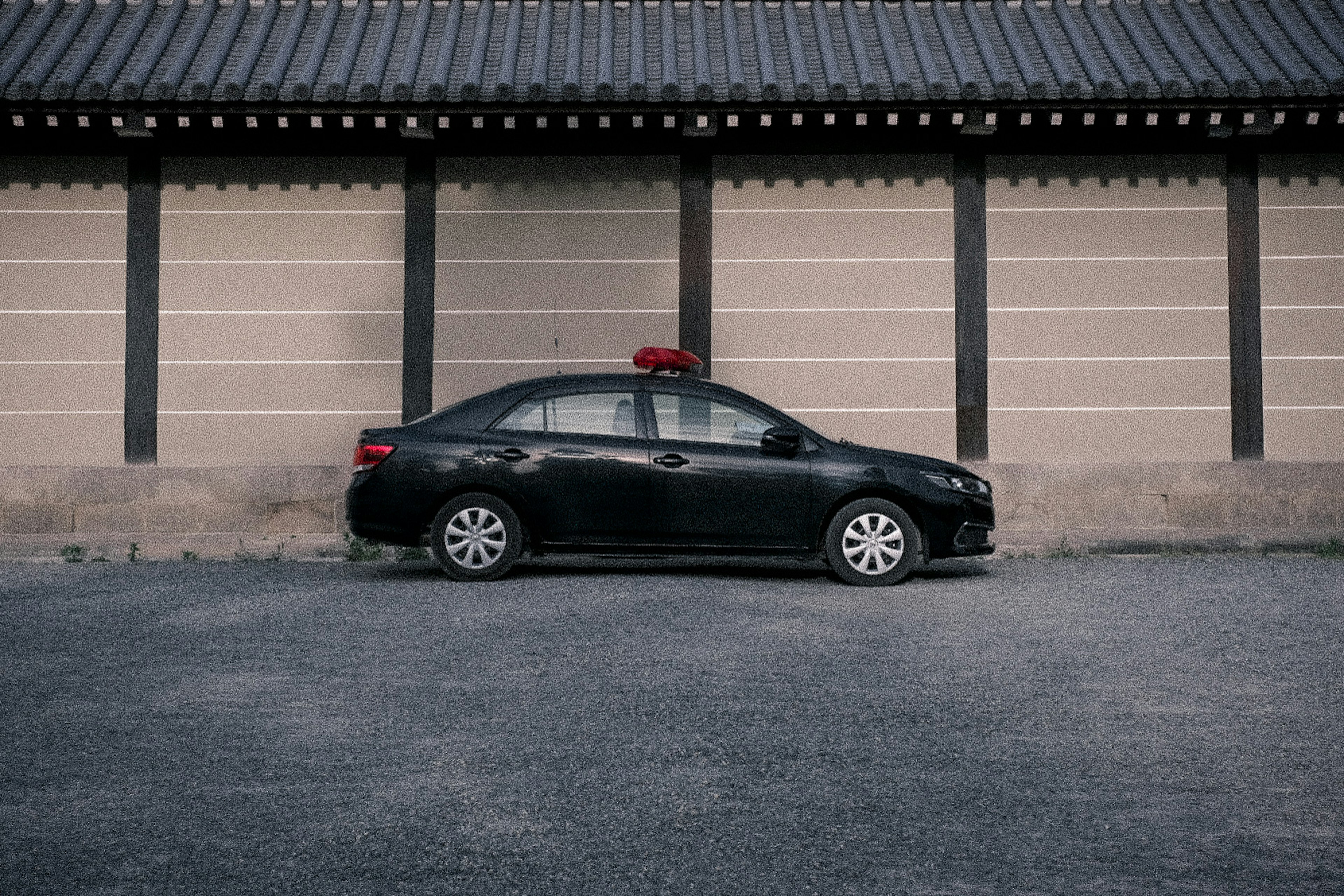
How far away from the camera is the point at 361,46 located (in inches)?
532

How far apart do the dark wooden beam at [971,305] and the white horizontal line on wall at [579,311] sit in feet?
9.14

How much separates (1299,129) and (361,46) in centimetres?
901

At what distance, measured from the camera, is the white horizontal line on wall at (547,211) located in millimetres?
13516

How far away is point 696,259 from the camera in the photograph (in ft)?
44.0

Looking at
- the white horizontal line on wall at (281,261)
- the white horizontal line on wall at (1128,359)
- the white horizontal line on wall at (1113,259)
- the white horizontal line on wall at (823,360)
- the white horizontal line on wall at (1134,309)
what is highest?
the white horizontal line on wall at (1113,259)

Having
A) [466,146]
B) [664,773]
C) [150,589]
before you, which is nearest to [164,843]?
[664,773]

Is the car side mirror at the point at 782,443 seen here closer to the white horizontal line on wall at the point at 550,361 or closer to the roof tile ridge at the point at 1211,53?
the white horizontal line on wall at the point at 550,361

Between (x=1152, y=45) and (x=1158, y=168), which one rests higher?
(x=1152, y=45)

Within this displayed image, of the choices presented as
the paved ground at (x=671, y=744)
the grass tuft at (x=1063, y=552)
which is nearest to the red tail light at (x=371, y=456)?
the paved ground at (x=671, y=744)

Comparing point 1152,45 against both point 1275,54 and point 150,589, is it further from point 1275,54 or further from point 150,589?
point 150,589

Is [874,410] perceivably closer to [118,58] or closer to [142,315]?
[142,315]

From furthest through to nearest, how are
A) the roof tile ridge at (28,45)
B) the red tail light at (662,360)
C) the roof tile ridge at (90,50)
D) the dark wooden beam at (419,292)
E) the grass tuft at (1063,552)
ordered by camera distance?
the dark wooden beam at (419,292), the roof tile ridge at (28,45), the roof tile ridge at (90,50), the grass tuft at (1063,552), the red tail light at (662,360)

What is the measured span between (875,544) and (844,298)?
14.0 feet

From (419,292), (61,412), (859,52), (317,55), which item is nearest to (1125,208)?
(859,52)
